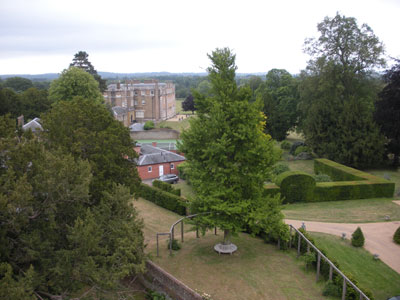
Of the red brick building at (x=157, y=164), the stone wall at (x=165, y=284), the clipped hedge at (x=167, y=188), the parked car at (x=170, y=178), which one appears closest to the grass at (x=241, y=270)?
the stone wall at (x=165, y=284)

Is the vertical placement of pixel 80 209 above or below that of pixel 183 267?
above

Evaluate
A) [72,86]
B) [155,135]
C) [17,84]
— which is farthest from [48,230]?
[17,84]

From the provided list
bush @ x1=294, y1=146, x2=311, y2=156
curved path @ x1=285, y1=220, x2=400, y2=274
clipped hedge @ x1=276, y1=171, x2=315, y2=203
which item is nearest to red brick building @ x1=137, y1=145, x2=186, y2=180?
clipped hedge @ x1=276, y1=171, x2=315, y2=203

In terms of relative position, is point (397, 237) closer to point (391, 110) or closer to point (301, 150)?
point (391, 110)

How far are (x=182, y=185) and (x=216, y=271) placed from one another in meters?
20.3

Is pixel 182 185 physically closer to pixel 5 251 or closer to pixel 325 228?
pixel 325 228

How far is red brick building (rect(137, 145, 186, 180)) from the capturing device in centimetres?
3916

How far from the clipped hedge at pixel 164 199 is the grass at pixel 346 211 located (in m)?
7.88

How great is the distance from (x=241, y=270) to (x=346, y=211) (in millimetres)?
12179

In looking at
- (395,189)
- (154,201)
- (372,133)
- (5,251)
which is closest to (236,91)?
(5,251)

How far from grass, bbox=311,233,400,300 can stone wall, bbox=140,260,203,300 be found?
6620 mm

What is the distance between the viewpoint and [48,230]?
12719mm

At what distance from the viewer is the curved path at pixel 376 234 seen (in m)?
18.1

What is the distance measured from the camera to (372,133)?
1412 inches
